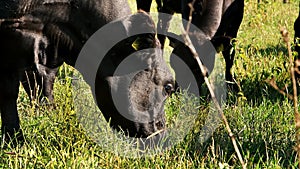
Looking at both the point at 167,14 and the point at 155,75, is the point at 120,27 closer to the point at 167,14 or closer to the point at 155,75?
the point at 155,75

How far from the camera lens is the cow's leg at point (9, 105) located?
442cm

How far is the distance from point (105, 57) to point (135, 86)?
0.30 m

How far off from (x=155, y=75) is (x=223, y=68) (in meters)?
2.29

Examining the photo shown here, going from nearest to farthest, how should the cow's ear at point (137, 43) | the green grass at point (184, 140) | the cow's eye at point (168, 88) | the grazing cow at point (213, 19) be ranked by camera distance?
the green grass at point (184, 140) → the cow's ear at point (137, 43) → the cow's eye at point (168, 88) → the grazing cow at point (213, 19)

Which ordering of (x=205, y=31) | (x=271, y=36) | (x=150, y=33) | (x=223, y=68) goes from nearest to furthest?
1. (x=150, y=33)
2. (x=205, y=31)
3. (x=223, y=68)
4. (x=271, y=36)

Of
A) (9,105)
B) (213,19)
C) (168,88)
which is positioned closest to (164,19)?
(213,19)

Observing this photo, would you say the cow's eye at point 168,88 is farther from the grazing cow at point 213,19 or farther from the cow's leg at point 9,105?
the cow's leg at point 9,105

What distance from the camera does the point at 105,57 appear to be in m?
4.32

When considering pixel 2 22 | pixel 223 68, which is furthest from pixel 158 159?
pixel 223 68

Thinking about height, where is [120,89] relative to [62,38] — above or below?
below

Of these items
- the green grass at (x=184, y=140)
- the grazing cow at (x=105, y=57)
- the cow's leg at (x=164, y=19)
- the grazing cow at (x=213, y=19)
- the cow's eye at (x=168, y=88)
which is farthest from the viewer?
the cow's leg at (x=164, y=19)

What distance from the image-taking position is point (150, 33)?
415 centimetres

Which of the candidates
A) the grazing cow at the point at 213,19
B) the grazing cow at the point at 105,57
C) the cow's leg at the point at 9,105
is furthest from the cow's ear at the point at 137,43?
the cow's leg at the point at 9,105

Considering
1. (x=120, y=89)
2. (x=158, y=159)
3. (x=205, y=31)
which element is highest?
(x=205, y=31)
